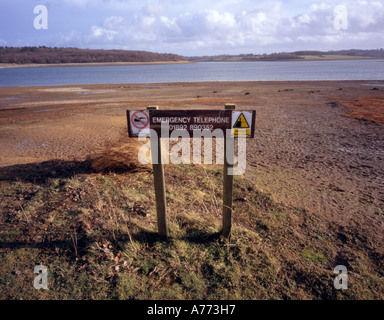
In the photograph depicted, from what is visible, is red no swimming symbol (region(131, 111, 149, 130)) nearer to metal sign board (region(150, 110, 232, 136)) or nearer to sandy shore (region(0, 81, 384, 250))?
metal sign board (region(150, 110, 232, 136))

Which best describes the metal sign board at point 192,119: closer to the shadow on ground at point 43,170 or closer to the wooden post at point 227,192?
the wooden post at point 227,192

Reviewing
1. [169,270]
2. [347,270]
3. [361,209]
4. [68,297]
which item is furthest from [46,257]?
[361,209]

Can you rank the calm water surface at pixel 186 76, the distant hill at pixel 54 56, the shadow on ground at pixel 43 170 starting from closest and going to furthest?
the shadow on ground at pixel 43 170 → the calm water surface at pixel 186 76 → the distant hill at pixel 54 56

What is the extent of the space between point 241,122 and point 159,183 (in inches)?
47.7

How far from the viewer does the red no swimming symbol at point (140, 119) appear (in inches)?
117

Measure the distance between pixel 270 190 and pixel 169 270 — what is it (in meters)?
2.79

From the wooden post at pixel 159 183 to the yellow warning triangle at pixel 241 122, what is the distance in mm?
874

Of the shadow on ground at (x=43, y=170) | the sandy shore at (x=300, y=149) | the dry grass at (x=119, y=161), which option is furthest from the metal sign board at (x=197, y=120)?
the shadow on ground at (x=43, y=170)

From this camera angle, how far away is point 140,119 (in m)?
2.99

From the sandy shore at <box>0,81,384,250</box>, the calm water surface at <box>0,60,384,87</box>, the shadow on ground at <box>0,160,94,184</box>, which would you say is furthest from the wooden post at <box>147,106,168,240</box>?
the calm water surface at <box>0,60,384,87</box>

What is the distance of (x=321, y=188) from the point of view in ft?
17.3

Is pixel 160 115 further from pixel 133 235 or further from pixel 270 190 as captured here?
pixel 270 190

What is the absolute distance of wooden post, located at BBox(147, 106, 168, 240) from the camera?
10.2 ft

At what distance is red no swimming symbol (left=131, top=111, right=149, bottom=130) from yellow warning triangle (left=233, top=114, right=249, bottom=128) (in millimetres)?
984
